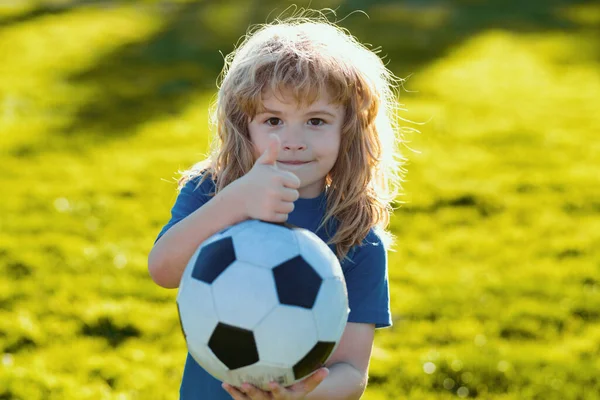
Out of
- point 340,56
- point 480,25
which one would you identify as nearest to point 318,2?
point 480,25

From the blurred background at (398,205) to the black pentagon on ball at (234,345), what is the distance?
1.60 metres

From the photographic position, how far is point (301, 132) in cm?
220

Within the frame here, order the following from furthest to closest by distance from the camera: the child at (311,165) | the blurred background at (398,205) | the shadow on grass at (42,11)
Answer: the shadow on grass at (42,11) < the blurred background at (398,205) < the child at (311,165)

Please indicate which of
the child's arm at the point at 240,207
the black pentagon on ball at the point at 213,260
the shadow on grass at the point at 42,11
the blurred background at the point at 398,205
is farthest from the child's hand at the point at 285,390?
the shadow on grass at the point at 42,11

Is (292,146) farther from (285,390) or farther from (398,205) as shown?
(398,205)

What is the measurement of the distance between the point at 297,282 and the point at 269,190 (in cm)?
24

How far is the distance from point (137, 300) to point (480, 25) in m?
9.85

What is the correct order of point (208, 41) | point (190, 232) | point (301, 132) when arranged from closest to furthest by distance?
point (190, 232), point (301, 132), point (208, 41)

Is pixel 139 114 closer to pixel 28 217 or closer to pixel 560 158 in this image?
pixel 28 217

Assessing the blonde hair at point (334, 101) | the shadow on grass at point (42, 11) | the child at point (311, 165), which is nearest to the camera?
the child at point (311, 165)

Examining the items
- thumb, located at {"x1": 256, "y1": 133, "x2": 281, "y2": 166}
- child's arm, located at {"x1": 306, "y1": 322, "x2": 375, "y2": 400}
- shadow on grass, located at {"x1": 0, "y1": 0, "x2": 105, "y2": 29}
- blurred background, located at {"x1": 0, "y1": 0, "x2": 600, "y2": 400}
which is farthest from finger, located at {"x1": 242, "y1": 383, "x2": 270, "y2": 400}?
shadow on grass, located at {"x1": 0, "y1": 0, "x2": 105, "y2": 29}

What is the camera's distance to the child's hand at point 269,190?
198cm

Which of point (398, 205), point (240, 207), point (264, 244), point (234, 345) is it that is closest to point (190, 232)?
point (240, 207)

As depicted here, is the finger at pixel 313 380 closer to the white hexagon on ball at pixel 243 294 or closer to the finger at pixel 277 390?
the finger at pixel 277 390
